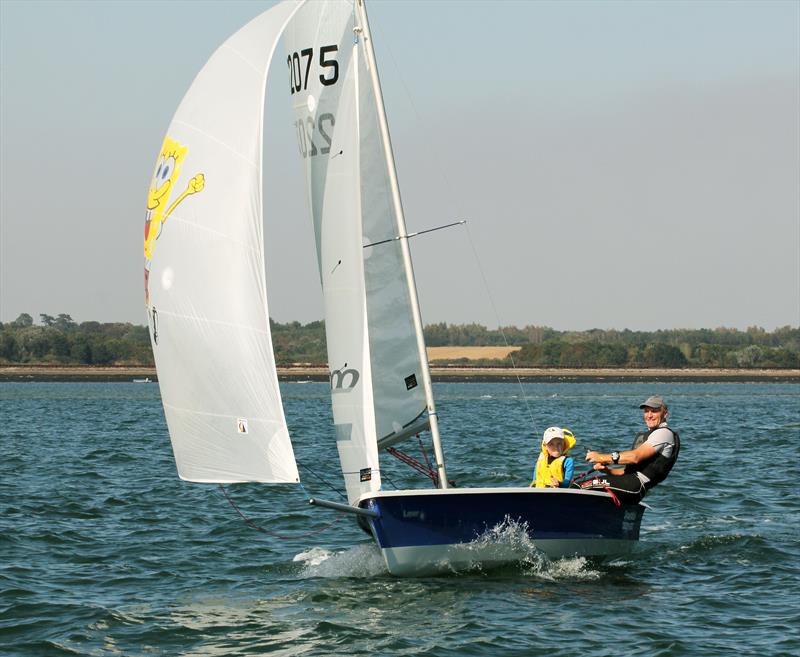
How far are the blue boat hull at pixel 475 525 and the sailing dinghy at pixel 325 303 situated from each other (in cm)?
2

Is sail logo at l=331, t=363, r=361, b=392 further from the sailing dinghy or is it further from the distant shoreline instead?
the distant shoreline

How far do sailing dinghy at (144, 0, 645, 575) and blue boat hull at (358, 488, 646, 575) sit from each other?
19 millimetres

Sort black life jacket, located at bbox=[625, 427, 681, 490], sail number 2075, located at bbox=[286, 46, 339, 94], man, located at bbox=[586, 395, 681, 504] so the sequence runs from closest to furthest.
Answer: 1. sail number 2075, located at bbox=[286, 46, 339, 94]
2. man, located at bbox=[586, 395, 681, 504]
3. black life jacket, located at bbox=[625, 427, 681, 490]

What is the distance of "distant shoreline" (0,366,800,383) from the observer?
12975 centimetres

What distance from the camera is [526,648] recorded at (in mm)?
10859

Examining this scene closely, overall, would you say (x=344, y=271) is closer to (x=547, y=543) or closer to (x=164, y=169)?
(x=164, y=169)

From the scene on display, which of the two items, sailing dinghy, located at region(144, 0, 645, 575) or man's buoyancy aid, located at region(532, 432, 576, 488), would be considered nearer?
sailing dinghy, located at region(144, 0, 645, 575)

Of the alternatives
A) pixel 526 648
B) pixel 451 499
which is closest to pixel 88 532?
pixel 451 499

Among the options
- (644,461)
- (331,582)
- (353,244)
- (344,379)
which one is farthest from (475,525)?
(353,244)

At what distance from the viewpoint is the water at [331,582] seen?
36.9 feet

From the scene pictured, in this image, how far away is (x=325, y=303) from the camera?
14.1m

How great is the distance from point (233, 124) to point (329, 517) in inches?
330

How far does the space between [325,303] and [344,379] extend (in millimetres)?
969

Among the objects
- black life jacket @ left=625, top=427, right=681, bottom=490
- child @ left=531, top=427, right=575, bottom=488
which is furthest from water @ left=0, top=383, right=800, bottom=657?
black life jacket @ left=625, top=427, right=681, bottom=490
